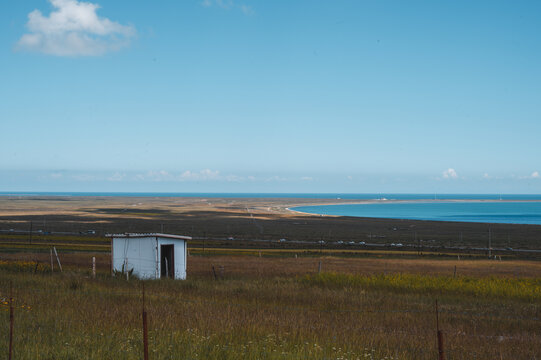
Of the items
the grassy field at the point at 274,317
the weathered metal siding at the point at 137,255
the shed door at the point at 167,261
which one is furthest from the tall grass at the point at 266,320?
the shed door at the point at 167,261

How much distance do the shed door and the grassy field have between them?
4.51 m

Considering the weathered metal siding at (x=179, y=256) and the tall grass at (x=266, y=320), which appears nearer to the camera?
the tall grass at (x=266, y=320)

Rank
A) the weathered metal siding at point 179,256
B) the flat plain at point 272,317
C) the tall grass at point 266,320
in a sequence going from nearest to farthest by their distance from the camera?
the tall grass at point 266,320 → the flat plain at point 272,317 → the weathered metal siding at point 179,256

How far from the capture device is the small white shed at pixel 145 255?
2909cm

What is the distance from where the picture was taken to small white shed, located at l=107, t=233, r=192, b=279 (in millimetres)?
29094

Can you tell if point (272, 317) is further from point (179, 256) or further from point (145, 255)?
point (179, 256)

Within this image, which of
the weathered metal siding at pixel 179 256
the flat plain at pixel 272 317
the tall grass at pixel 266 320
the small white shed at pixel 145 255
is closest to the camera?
the tall grass at pixel 266 320

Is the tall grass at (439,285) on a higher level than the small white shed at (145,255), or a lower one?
lower

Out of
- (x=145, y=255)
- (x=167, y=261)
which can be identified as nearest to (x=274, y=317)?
(x=145, y=255)

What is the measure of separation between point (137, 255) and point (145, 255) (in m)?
0.45

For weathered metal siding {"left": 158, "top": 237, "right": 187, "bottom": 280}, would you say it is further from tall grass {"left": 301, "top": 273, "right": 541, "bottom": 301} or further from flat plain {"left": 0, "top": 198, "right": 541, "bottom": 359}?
tall grass {"left": 301, "top": 273, "right": 541, "bottom": 301}

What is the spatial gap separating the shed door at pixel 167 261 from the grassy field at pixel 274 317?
178 inches

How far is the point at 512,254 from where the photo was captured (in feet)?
181

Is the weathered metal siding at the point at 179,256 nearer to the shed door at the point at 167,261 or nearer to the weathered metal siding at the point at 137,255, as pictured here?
the shed door at the point at 167,261
